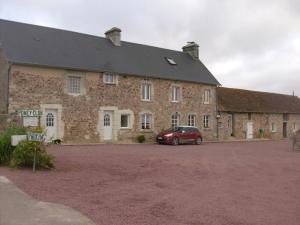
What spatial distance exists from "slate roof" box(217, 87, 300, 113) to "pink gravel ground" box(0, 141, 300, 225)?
67.5 ft

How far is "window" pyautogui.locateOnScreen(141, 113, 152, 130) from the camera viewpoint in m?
26.0

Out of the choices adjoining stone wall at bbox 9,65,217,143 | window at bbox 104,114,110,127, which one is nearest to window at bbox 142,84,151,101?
adjoining stone wall at bbox 9,65,217,143

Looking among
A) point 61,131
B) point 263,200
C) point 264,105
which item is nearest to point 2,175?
point 263,200

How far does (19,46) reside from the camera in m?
21.4

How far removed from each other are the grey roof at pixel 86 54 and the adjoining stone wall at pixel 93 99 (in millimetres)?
495

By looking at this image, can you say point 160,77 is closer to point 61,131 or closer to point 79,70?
point 79,70

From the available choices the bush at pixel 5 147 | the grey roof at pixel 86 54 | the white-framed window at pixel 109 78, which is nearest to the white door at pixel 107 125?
the white-framed window at pixel 109 78

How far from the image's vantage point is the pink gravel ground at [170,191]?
6586 millimetres

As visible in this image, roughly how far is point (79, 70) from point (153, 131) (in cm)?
697

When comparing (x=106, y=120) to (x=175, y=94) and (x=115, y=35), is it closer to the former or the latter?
(x=175, y=94)

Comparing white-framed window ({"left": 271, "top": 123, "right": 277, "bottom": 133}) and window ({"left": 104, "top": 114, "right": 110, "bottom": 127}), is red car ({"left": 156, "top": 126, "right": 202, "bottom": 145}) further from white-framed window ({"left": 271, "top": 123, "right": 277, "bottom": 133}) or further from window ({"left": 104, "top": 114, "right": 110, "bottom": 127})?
white-framed window ({"left": 271, "top": 123, "right": 277, "bottom": 133})

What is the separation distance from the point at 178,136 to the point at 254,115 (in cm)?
1281

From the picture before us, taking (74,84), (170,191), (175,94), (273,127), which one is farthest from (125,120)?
(273,127)

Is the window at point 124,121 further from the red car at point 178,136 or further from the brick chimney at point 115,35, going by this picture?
the brick chimney at point 115,35
